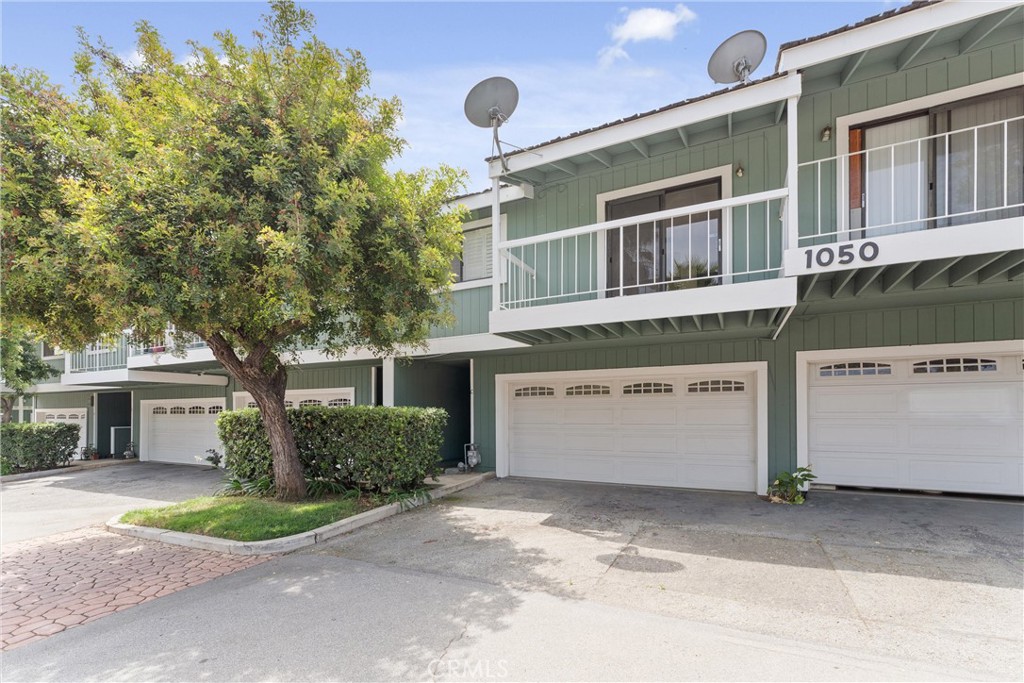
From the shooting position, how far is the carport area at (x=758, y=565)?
338 centimetres

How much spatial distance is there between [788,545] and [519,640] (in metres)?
3.43

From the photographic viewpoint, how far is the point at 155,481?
11.5 meters

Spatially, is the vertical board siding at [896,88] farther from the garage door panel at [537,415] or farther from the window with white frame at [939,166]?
the garage door panel at [537,415]

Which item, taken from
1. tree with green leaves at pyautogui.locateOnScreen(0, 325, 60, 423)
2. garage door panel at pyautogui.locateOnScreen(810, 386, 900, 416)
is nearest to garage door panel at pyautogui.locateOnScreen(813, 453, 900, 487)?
garage door panel at pyautogui.locateOnScreen(810, 386, 900, 416)

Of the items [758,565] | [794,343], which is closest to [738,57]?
[794,343]

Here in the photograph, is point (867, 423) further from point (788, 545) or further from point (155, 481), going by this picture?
point (155, 481)

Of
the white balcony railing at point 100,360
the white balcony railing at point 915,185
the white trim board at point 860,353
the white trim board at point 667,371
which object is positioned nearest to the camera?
the white balcony railing at point 915,185

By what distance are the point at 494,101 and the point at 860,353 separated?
21.7 ft

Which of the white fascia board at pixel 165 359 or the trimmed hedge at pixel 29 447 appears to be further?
the trimmed hedge at pixel 29 447

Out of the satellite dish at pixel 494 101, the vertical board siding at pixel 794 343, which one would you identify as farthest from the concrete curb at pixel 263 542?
the satellite dish at pixel 494 101

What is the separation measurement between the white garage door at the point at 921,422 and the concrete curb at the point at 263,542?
21.2 feet

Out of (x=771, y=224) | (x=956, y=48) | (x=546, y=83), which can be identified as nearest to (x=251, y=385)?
(x=546, y=83)

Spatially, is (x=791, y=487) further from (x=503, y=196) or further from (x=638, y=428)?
(x=503, y=196)

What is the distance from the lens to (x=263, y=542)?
5586mm
